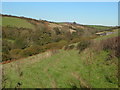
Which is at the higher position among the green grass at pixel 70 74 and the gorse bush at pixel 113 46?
the gorse bush at pixel 113 46

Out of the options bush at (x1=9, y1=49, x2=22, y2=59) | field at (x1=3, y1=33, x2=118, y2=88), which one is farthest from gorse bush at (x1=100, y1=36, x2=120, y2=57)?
bush at (x1=9, y1=49, x2=22, y2=59)

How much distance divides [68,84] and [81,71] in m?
1.49

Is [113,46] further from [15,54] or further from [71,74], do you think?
[15,54]

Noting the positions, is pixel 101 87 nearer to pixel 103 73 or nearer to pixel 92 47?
pixel 103 73

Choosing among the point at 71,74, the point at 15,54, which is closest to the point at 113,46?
the point at 71,74

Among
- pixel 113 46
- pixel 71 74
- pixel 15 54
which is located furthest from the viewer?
pixel 15 54

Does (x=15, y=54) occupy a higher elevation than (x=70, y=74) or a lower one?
lower

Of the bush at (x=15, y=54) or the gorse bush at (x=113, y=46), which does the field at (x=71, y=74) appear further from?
the bush at (x=15, y=54)

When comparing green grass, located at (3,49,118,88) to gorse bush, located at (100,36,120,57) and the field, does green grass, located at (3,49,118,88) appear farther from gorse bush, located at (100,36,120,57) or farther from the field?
gorse bush, located at (100,36,120,57)

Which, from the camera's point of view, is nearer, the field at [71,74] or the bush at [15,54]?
the field at [71,74]

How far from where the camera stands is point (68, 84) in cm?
643

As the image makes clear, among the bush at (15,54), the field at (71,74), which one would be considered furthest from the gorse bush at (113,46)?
the bush at (15,54)

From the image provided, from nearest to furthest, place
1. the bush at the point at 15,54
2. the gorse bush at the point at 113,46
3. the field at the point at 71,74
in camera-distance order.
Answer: the field at the point at 71,74
the gorse bush at the point at 113,46
the bush at the point at 15,54

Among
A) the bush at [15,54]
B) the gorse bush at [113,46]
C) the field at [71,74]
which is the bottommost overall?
the bush at [15,54]
